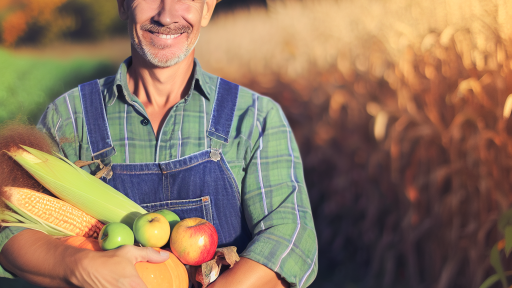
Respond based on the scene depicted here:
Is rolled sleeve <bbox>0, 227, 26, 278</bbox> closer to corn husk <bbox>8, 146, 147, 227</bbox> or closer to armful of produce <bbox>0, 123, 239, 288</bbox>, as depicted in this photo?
armful of produce <bbox>0, 123, 239, 288</bbox>

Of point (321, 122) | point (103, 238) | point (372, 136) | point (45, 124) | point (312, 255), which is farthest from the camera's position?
point (321, 122)

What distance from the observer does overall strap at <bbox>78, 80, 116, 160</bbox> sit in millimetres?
1664

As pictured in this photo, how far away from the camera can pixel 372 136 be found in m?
3.12

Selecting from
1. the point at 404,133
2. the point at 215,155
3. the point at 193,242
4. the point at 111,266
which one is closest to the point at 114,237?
the point at 111,266

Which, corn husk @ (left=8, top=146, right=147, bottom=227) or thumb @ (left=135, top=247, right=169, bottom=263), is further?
corn husk @ (left=8, top=146, right=147, bottom=227)

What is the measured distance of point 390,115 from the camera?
299cm

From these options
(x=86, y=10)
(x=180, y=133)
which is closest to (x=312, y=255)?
(x=180, y=133)

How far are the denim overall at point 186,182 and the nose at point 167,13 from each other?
39 centimetres

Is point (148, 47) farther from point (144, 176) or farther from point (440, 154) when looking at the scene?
point (440, 154)

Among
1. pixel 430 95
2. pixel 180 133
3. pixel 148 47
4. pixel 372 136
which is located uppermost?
pixel 148 47

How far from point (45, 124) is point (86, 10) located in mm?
3404

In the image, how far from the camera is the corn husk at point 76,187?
1439mm

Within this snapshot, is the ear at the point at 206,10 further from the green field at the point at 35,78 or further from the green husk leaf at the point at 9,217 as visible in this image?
the green husk leaf at the point at 9,217

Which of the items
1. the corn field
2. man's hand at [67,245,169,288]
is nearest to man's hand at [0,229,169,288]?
man's hand at [67,245,169,288]
